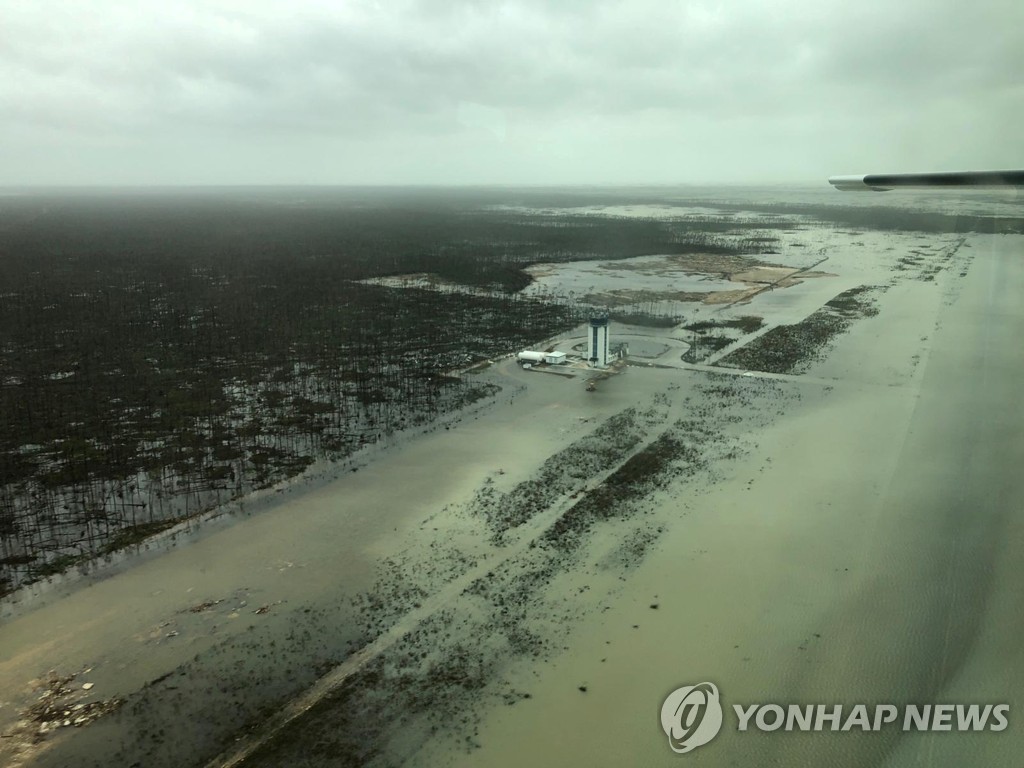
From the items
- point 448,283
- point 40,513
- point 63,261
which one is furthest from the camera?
point 63,261

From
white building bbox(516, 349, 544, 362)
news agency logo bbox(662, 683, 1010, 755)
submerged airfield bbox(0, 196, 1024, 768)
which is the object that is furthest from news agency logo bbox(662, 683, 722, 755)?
white building bbox(516, 349, 544, 362)

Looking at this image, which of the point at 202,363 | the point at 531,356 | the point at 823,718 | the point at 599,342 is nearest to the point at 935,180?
the point at 823,718

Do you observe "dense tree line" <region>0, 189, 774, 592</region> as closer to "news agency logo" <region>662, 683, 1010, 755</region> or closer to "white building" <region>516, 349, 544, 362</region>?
"white building" <region>516, 349, 544, 362</region>

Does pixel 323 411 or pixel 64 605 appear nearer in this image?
pixel 64 605

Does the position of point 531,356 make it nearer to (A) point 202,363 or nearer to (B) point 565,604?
(A) point 202,363

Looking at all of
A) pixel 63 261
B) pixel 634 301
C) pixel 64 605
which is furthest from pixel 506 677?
pixel 63 261

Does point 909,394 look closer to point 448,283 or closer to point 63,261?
point 448,283

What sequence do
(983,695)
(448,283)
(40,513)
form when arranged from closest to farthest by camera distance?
(983,695) < (40,513) < (448,283)
